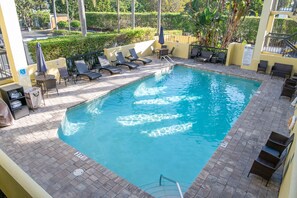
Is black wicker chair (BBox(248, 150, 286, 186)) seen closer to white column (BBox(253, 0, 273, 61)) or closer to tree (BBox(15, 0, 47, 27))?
white column (BBox(253, 0, 273, 61))

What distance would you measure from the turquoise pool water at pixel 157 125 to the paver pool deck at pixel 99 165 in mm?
606

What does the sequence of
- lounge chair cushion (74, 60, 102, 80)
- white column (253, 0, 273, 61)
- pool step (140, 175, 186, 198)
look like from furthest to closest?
white column (253, 0, 273, 61) < lounge chair cushion (74, 60, 102, 80) < pool step (140, 175, 186, 198)

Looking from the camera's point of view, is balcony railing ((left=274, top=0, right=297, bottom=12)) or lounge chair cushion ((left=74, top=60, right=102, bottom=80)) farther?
balcony railing ((left=274, top=0, right=297, bottom=12))

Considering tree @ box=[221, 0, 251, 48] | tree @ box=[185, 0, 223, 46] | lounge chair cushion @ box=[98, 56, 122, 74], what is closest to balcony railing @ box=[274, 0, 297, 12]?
tree @ box=[221, 0, 251, 48]

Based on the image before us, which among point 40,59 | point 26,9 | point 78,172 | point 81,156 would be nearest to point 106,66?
point 40,59

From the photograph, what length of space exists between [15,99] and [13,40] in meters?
2.67

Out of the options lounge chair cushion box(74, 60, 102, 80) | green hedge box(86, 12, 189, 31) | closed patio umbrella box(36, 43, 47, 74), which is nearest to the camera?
closed patio umbrella box(36, 43, 47, 74)

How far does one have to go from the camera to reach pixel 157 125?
1006cm

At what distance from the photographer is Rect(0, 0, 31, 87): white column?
31.1 ft

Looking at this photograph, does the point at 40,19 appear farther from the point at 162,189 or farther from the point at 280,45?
the point at 162,189

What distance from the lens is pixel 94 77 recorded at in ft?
45.1

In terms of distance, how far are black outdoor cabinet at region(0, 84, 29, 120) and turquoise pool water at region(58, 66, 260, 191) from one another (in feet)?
6.05

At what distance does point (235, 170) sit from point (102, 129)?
5.48 metres

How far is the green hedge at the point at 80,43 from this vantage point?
45.1 feet
